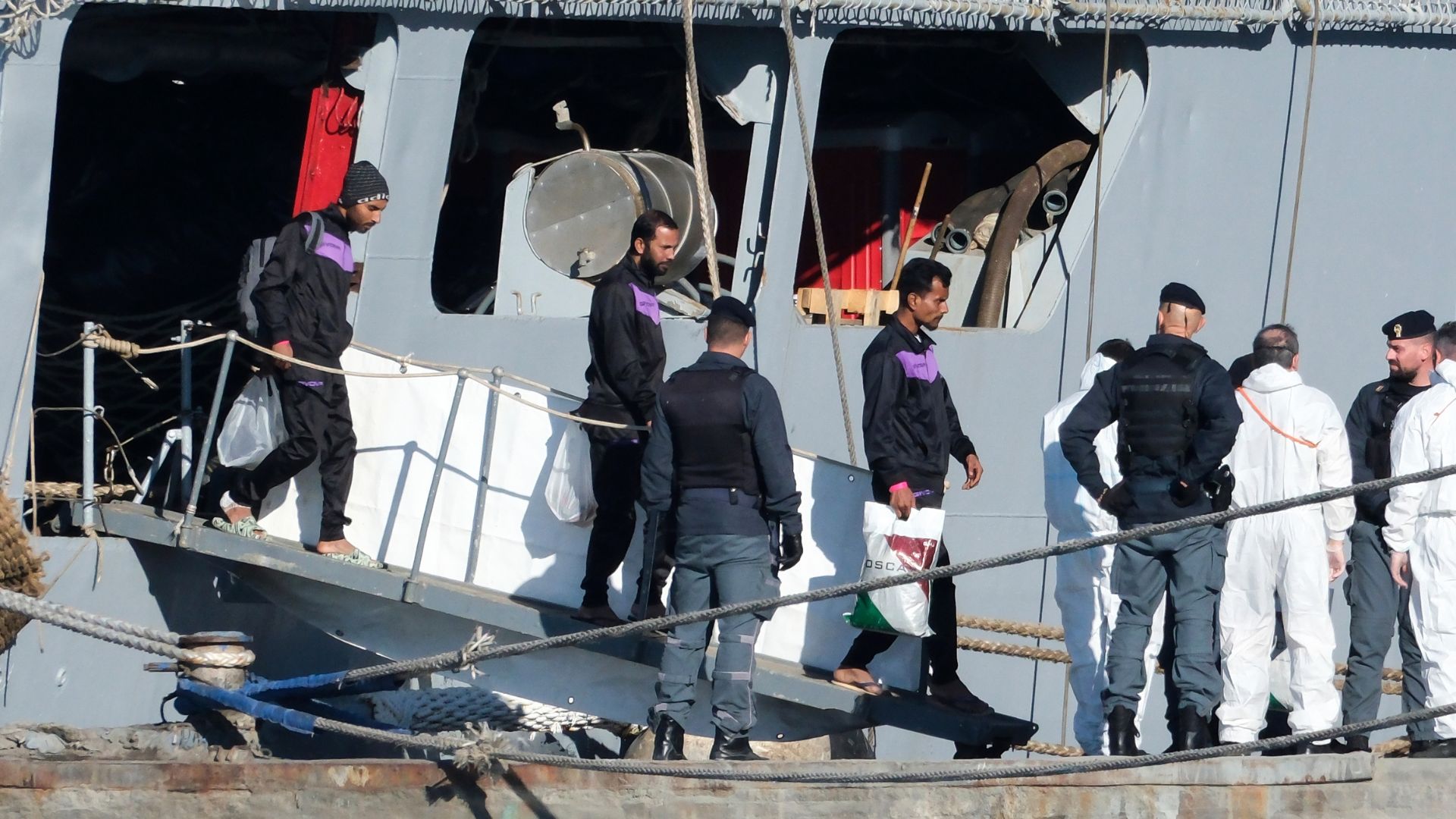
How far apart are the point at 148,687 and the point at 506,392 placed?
1999 mm

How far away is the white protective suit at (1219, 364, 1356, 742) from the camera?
552cm

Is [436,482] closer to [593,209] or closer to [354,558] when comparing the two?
[354,558]

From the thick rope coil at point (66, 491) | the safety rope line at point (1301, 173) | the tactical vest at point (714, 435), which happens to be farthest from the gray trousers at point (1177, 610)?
the thick rope coil at point (66, 491)

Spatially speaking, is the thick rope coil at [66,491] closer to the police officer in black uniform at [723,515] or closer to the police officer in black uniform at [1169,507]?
the police officer in black uniform at [723,515]

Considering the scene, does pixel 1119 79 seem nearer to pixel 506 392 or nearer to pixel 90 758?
pixel 506 392

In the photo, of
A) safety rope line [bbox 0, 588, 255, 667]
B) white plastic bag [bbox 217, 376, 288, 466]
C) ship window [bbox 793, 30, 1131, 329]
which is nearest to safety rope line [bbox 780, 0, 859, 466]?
ship window [bbox 793, 30, 1131, 329]

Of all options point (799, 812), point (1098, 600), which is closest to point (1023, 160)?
point (1098, 600)

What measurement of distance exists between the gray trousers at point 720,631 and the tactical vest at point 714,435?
0.18 m

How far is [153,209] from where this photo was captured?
946 cm

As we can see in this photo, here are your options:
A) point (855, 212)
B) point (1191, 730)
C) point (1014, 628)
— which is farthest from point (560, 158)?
point (1191, 730)

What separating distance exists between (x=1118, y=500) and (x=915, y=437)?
0.80 m

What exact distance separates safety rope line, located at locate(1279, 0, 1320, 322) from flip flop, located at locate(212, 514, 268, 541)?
4325 mm

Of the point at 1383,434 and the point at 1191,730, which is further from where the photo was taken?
the point at 1383,434

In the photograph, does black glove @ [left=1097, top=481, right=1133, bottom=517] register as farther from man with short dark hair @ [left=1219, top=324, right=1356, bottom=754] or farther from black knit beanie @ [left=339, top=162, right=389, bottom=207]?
black knit beanie @ [left=339, top=162, right=389, bottom=207]
